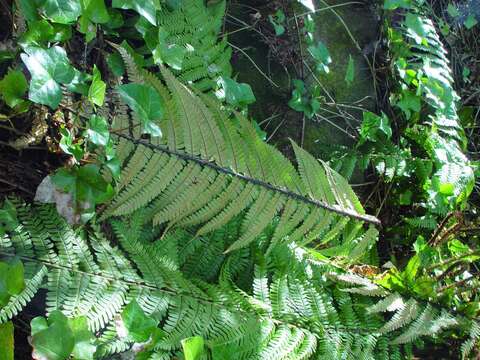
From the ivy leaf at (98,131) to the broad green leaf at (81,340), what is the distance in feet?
1.68

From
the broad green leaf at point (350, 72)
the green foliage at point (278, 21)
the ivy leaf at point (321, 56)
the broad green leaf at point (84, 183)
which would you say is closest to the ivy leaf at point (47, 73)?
the broad green leaf at point (84, 183)

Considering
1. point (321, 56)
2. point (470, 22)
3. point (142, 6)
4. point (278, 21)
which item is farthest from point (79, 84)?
point (470, 22)

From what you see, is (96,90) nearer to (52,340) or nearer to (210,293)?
(52,340)

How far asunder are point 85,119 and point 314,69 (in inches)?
54.1

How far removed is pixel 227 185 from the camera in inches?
78.9

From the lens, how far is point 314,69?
107 inches

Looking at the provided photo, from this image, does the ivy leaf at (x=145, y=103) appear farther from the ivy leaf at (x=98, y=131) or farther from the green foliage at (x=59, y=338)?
the green foliage at (x=59, y=338)

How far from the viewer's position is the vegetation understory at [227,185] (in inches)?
61.8

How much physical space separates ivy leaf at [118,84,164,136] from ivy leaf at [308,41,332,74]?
1.14 metres

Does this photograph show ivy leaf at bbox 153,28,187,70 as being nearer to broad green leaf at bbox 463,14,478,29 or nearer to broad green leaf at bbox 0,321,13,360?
broad green leaf at bbox 0,321,13,360

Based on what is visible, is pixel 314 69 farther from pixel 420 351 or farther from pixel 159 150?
pixel 420 351

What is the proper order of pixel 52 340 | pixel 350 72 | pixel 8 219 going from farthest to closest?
pixel 350 72 → pixel 8 219 → pixel 52 340

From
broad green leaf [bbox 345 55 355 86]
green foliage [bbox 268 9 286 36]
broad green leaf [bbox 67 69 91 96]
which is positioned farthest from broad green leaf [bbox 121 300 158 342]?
broad green leaf [bbox 345 55 355 86]

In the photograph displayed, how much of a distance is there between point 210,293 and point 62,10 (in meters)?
1.05
